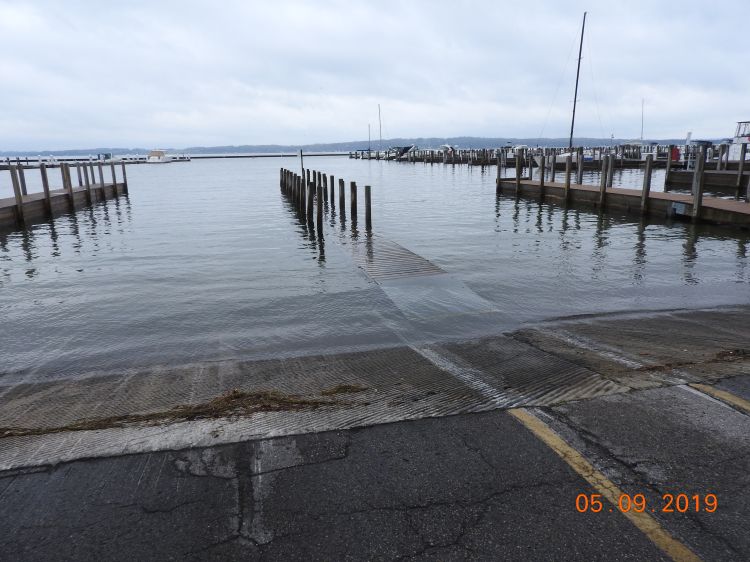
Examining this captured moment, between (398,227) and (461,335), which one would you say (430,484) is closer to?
(461,335)

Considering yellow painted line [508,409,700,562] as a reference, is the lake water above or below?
below

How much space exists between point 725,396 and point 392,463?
326 centimetres

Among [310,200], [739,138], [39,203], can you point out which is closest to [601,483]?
[310,200]

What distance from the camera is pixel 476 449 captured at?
3.94 m

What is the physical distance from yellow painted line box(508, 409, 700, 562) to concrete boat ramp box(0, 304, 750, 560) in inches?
0.5

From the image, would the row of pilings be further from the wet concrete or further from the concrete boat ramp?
the wet concrete

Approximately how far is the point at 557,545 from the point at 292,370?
3890mm

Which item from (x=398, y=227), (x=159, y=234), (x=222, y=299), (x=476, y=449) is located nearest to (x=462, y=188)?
(x=398, y=227)

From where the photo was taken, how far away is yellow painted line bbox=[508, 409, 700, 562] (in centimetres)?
284

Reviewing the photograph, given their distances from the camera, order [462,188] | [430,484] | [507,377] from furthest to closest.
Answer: [462,188] → [507,377] → [430,484]

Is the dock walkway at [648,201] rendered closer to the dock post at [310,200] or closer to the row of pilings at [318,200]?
the row of pilings at [318,200]

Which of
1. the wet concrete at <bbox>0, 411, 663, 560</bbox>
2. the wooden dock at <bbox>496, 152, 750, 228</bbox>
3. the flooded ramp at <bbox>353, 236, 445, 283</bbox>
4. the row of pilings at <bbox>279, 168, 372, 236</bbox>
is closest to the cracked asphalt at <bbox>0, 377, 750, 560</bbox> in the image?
the wet concrete at <bbox>0, 411, 663, 560</bbox>

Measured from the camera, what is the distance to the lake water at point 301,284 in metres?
8.28

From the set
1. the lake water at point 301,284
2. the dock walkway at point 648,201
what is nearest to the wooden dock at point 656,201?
the dock walkway at point 648,201
